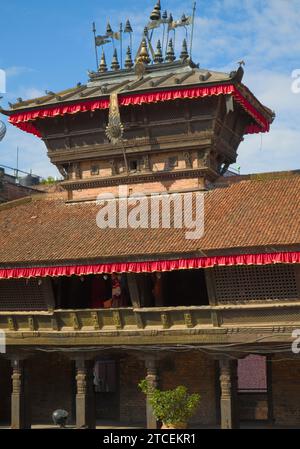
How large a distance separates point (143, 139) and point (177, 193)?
2420 mm

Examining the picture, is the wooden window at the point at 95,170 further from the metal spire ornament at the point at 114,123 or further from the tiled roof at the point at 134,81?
the tiled roof at the point at 134,81

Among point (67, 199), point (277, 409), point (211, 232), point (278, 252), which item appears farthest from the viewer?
point (67, 199)

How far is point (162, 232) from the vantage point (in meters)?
26.3

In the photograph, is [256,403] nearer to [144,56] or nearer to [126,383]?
[126,383]

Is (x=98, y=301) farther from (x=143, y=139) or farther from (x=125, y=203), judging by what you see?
(x=143, y=139)

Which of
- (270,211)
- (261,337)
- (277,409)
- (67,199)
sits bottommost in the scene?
(277,409)

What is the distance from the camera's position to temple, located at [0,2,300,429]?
24.8 metres

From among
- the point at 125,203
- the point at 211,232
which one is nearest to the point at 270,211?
the point at 211,232

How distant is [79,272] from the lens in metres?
25.7

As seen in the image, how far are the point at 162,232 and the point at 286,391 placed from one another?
25.1 feet

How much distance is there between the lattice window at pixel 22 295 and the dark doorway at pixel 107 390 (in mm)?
4946

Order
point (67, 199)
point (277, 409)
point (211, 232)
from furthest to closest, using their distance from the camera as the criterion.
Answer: point (67, 199) → point (277, 409) → point (211, 232)

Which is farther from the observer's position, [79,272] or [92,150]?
[92,150]

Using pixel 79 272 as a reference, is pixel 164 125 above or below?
above
